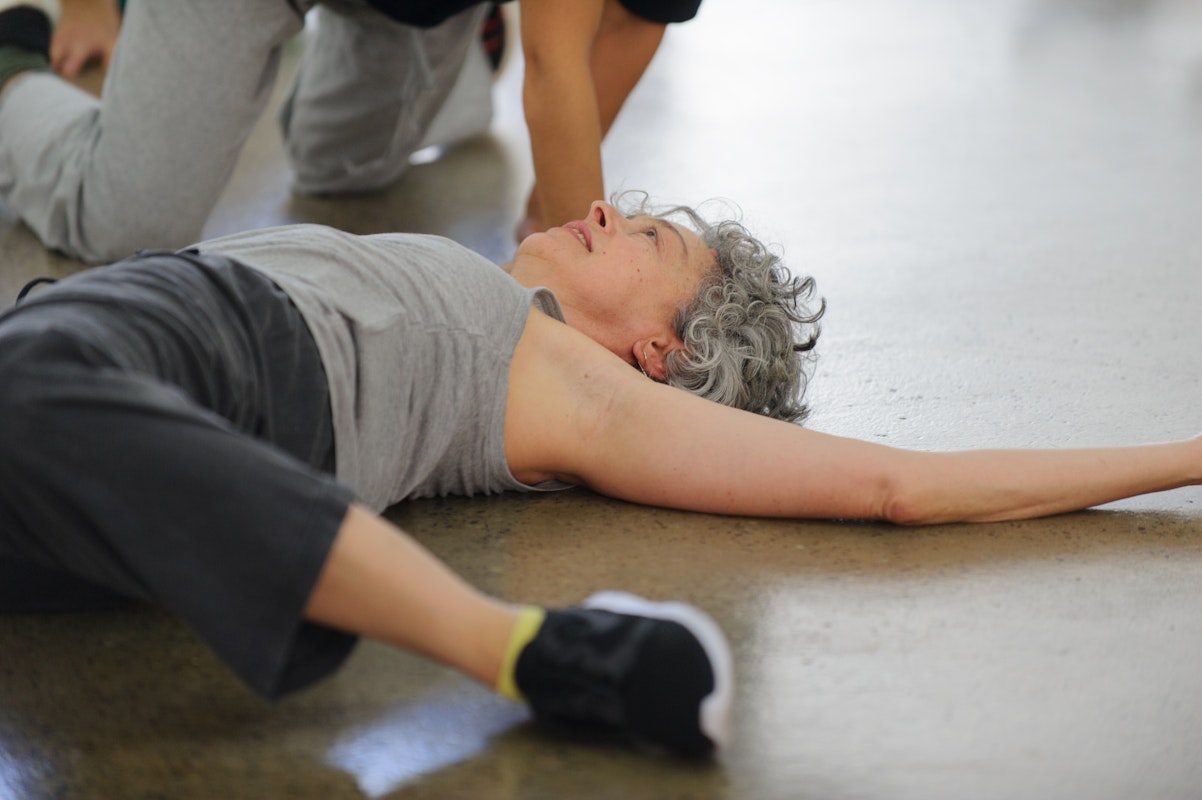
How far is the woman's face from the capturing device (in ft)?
5.94

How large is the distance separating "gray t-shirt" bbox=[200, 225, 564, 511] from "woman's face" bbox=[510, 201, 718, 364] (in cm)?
11

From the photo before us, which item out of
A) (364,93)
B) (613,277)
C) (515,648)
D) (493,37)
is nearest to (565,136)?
(613,277)

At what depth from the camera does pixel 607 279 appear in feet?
5.93

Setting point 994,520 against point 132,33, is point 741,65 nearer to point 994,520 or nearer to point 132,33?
point 132,33

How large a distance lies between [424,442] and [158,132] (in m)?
1.31

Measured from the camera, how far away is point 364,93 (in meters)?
2.96

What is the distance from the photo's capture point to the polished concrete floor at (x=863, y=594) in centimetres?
124

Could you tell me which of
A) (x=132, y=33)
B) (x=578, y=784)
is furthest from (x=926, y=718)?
(x=132, y=33)

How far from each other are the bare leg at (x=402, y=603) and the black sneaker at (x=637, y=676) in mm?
40

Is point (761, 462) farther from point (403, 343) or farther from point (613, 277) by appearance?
point (403, 343)

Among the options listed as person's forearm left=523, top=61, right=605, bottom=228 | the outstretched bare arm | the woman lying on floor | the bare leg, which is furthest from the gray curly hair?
the bare leg

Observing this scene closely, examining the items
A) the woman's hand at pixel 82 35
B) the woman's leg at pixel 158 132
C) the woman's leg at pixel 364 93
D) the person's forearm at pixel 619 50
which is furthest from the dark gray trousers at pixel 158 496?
the woman's hand at pixel 82 35

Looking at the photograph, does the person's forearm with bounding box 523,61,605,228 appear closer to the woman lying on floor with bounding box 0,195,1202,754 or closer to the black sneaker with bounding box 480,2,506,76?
the woman lying on floor with bounding box 0,195,1202,754

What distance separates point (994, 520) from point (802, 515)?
26 cm
